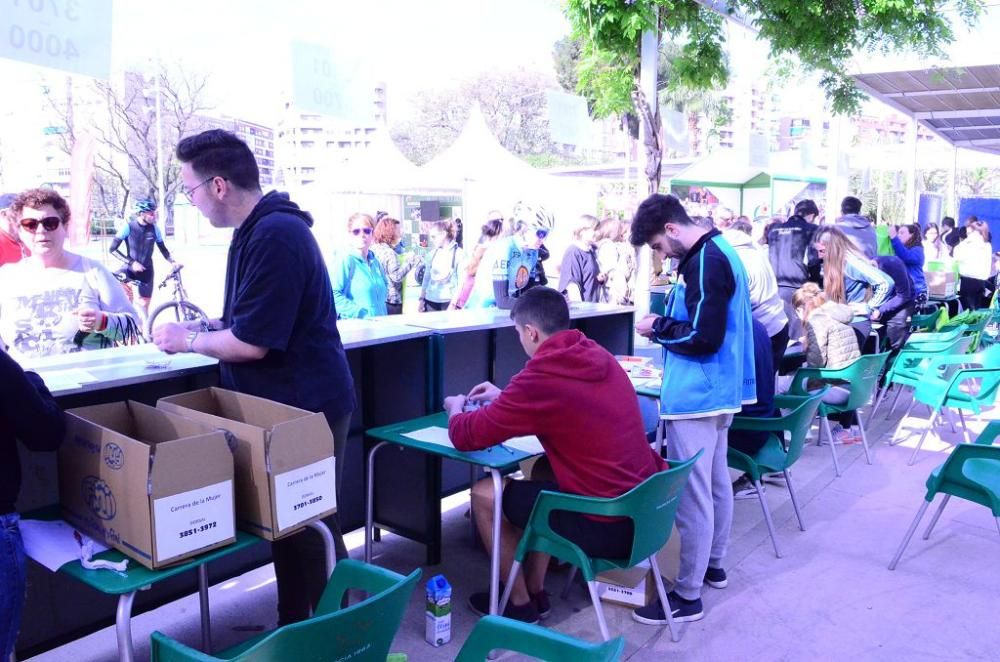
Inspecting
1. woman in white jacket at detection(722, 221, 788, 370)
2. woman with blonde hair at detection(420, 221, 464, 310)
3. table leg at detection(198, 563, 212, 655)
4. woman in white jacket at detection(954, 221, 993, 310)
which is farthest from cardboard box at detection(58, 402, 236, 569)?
woman in white jacket at detection(954, 221, 993, 310)

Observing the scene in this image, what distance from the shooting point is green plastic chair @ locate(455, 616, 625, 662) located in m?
1.49

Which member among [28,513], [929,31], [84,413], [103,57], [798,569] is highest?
[929,31]

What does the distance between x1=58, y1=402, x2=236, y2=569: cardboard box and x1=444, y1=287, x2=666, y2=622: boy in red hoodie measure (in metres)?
0.94

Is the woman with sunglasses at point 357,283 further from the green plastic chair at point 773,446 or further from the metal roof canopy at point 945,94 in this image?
the metal roof canopy at point 945,94

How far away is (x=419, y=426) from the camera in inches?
128

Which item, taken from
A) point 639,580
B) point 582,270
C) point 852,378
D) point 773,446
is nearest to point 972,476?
point 773,446

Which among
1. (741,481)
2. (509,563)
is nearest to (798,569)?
(741,481)

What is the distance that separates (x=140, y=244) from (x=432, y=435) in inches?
267

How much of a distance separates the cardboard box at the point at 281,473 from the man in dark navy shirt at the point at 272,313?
8.9 inches

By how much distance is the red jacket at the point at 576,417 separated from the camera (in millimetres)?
2596

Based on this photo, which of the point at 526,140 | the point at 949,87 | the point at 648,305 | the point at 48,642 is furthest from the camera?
the point at 526,140

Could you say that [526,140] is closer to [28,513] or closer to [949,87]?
[949,87]

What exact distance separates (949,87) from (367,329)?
1137 centimetres

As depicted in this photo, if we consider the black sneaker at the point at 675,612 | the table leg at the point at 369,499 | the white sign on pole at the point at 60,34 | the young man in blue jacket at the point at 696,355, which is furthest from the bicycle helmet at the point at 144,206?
the black sneaker at the point at 675,612
